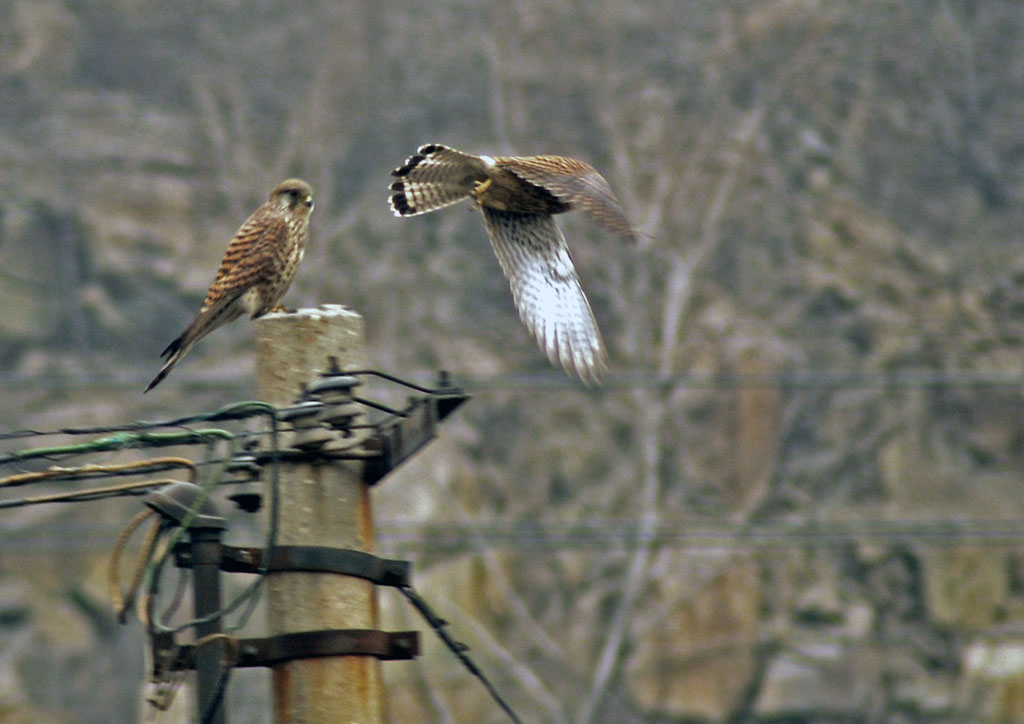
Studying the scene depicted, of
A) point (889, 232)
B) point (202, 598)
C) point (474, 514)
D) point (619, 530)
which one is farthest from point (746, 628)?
point (202, 598)

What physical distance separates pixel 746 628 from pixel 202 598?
1199 cm

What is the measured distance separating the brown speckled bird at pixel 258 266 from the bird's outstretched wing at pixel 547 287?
1063 mm

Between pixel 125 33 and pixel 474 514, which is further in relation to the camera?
pixel 125 33

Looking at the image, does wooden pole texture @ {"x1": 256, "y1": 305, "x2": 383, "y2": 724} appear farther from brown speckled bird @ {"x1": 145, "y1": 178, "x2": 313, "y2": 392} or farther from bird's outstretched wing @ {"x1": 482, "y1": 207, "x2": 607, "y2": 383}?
bird's outstretched wing @ {"x1": 482, "y1": 207, "x2": 607, "y2": 383}

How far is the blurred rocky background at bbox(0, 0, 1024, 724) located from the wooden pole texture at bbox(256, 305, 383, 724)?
31.3 ft

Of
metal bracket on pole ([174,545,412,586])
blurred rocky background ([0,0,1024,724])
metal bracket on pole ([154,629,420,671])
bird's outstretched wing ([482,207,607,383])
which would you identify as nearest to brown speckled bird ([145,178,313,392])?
bird's outstretched wing ([482,207,607,383])

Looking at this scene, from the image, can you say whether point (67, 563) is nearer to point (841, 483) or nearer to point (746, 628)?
point (746, 628)

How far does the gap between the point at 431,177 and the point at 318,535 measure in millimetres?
3012

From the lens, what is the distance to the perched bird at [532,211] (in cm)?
660

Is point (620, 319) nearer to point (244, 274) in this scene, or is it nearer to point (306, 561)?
point (244, 274)

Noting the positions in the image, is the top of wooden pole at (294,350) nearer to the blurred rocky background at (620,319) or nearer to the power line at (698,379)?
the blurred rocky background at (620,319)

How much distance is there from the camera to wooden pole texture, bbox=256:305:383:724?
3975 mm

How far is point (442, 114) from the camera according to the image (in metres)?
18.8

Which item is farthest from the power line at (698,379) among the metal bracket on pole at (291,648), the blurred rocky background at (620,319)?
the metal bracket on pole at (291,648)
